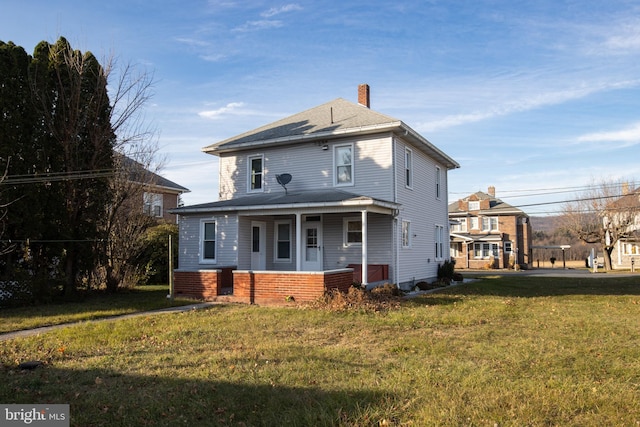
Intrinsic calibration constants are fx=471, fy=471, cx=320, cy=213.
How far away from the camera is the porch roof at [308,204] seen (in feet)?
46.9

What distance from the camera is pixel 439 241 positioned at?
22.2 metres

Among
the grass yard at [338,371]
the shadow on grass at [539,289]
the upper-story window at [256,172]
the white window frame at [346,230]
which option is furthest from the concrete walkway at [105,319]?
the shadow on grass at [539,289]

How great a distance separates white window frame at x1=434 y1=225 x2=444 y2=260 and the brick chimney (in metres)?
6.55

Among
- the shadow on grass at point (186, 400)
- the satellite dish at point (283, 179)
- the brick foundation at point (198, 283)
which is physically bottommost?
the shadow on grass at point (186, 400)

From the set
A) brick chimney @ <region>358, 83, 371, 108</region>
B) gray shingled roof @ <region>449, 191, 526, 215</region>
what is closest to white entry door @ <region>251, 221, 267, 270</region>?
brick chimney @ <region>358, 83, 371, 108</region>

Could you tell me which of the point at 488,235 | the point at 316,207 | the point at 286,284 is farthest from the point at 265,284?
the point at 488,235

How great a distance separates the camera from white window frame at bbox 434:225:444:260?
21844 mm

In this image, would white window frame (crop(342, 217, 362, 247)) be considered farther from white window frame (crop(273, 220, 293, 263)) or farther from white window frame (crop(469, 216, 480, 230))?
white window frame (crop(469, 216, 480, 230))

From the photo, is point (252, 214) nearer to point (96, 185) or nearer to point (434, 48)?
point (96, 185)

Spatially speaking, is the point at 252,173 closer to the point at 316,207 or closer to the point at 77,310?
the point at 316,207

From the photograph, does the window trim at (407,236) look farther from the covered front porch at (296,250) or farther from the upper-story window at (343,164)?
the upper-story window at (343,164)

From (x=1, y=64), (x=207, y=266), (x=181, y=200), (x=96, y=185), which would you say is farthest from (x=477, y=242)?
(x=1, y=64)

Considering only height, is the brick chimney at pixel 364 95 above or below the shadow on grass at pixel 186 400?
above

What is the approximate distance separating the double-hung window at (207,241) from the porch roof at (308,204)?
62 cm
